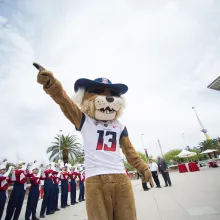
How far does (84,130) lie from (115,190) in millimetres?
773

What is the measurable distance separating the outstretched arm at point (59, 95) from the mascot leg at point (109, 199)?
736mm

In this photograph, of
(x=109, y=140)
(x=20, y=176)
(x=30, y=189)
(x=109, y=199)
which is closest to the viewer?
(x=109, y=199)

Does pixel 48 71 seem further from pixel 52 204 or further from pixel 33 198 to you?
pixel 52 204

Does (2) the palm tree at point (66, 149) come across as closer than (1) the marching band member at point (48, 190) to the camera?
No

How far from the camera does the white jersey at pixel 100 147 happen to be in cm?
185

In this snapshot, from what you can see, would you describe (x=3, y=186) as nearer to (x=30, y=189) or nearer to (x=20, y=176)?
(x=20, y=176)

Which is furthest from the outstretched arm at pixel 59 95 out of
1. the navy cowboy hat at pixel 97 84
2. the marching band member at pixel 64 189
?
the marching band member at pixel 64 189

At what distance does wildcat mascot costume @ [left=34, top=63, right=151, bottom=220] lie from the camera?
5.57 feet

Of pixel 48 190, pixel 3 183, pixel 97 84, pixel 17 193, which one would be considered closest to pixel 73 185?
pixel 48 190

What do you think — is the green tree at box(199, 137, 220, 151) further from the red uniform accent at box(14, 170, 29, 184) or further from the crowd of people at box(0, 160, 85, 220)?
the red uniform accent at box(14, 170, 29, 184)

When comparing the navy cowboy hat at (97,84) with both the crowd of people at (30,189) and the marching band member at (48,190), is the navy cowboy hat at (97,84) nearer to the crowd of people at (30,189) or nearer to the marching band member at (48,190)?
the crowd of people at (30,189)

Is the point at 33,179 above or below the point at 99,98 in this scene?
below

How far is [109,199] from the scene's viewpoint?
1689 mm

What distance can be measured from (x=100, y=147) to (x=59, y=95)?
765 mm
